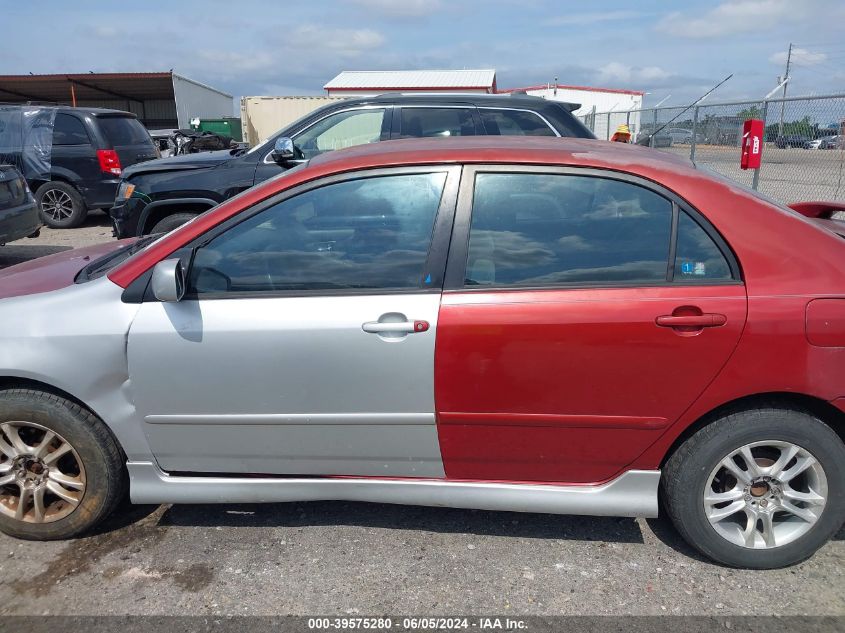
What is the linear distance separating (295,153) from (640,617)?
16.6ft

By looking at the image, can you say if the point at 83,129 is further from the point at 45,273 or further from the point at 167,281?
the point at 167,281

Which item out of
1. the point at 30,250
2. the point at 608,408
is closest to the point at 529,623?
the point at 608,408

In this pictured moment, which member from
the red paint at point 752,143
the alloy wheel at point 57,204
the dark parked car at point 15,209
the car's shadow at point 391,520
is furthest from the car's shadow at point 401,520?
the alloy wheel at point 57,204

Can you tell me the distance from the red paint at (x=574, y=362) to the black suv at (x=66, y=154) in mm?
9369

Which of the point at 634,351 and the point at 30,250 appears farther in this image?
the point at 30,250

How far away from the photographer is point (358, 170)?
2.60 m

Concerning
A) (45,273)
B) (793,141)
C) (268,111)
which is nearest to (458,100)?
(45,273)

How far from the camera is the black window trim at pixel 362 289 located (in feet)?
8.15

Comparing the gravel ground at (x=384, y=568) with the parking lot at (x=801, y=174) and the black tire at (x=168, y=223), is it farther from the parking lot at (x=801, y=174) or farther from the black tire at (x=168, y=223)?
the parking lot at (x=801, y=174)

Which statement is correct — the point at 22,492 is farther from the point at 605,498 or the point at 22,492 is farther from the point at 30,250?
the point at 30,250

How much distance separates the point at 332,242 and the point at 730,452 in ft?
5.71

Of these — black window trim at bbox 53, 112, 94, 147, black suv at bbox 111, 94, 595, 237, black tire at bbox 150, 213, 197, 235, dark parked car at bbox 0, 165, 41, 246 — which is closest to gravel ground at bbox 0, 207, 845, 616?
black tire at bbox 150, 213, 197, 235

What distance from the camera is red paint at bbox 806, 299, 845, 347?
2.32m

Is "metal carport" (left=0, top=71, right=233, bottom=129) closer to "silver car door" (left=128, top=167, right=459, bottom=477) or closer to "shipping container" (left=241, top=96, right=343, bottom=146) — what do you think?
"shipping container" (left=241, top=96, right=343, bottom=146)
